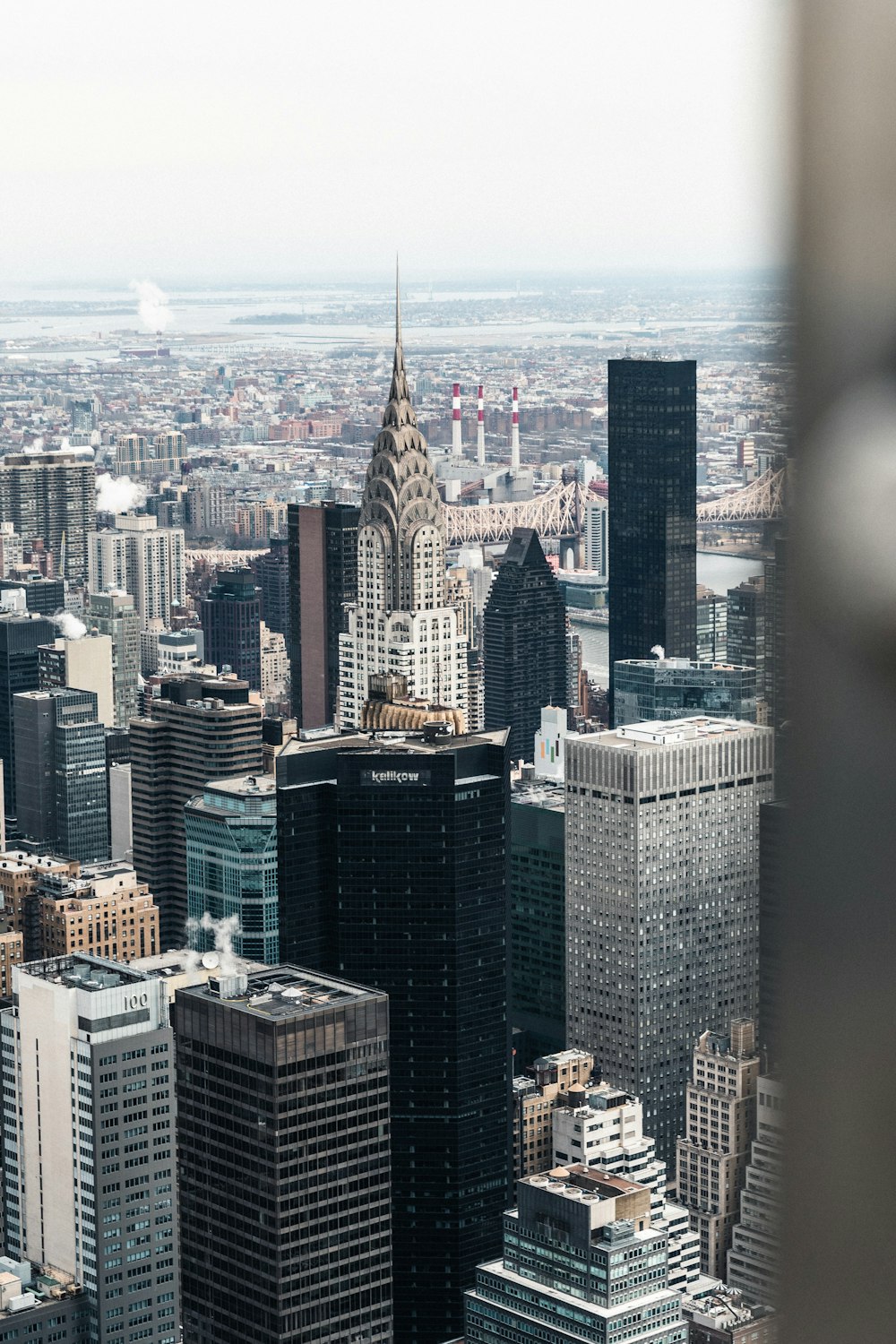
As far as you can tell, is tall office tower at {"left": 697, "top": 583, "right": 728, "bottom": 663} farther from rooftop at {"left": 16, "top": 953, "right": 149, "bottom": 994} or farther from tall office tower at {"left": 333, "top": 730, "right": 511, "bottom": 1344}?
rooftop at {"left": 16, "top": 953, "right": 149, "bottom": 994}

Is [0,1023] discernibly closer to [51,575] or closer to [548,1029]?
[548,1029]

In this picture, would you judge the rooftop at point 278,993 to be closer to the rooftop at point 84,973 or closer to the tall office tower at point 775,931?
the rooftop at point 84,973

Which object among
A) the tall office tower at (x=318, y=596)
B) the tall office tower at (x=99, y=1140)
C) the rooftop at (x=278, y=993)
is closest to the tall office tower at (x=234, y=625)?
the tall office tower at (x=318, y=596)

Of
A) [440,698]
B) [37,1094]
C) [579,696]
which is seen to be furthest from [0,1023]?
[579,696]

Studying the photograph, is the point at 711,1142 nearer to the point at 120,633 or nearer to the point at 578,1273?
the point at 578,1273

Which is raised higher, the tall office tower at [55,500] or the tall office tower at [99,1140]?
the tall office tower at [55,500]

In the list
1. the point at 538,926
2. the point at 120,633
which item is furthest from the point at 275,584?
the point at 538,926
